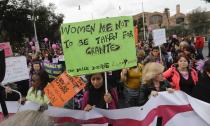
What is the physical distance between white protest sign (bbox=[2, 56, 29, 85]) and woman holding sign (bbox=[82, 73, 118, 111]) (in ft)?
4.69

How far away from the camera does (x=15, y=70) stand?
251 inches

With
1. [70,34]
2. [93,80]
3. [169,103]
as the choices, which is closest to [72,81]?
[93,80]

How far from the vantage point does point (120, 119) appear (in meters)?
4.51

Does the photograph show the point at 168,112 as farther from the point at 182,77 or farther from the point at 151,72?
the point at 182,77

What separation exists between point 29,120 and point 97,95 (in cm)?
363

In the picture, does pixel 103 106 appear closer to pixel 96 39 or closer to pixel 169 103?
pixel 96 39

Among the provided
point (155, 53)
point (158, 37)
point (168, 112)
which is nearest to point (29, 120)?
point (168, 112)

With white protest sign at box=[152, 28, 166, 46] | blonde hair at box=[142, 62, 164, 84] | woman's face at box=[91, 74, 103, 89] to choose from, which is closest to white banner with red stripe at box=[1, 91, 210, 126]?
woman's face at box=[91, 74, 103, 89]

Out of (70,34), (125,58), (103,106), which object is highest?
(70,34)

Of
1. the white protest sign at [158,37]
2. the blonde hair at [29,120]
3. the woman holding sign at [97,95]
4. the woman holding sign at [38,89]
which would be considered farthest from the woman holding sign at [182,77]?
the white protest sign at [158,37]

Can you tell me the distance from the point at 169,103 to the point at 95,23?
139 cm

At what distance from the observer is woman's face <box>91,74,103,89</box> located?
532cm

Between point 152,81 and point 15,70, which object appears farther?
point 15,70

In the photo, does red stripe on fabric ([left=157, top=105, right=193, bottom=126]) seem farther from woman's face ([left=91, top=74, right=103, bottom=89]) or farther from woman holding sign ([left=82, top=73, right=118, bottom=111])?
woman's face ([left=91, top=74, right=103, bottom=89])
